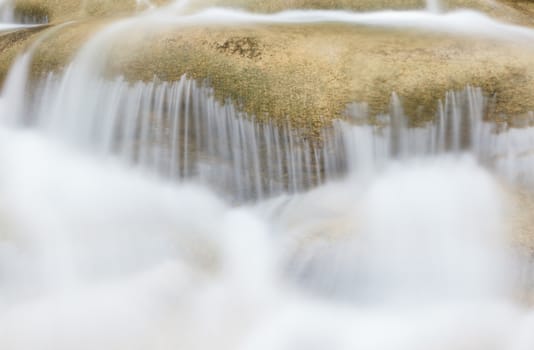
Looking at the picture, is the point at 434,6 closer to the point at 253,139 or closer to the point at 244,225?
the point at 253,139

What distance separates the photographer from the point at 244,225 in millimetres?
4836

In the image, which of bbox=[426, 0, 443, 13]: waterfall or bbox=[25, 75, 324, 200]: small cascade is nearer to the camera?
bbox=[25, 75, 324, 200]: small cascade

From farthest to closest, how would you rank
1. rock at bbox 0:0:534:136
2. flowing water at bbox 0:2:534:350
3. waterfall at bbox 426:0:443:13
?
waterfall at bbox 426:0:443:13 < rock at bbox 0:0:534:136 < flowing water at bbox 0:2:534:350

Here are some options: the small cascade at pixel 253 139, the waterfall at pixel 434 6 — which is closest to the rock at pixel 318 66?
the small cascade at pixel 253 139

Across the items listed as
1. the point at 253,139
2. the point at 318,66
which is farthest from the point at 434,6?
the point at 253,139

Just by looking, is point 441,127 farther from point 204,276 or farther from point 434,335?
point 204,276

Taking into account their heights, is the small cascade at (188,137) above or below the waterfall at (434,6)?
below

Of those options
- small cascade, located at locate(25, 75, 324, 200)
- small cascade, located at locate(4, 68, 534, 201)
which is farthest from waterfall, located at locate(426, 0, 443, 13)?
small cascade, located at locate(25, 75, 324, 200)

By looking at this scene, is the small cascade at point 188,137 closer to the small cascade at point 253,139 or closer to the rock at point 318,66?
the small cascade at point 253,139

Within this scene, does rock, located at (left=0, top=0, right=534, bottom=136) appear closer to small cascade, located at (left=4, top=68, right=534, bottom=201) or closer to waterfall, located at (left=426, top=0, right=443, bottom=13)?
small cascade, located at (left=4, top=68, right=534, bottom=201)

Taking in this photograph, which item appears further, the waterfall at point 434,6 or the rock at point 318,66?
the waterfall at point 434,6

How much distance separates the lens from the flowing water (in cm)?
405

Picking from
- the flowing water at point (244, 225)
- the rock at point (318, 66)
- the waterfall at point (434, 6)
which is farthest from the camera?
the waterfall at point (434, 6)

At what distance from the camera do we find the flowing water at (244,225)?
405 centimetres
